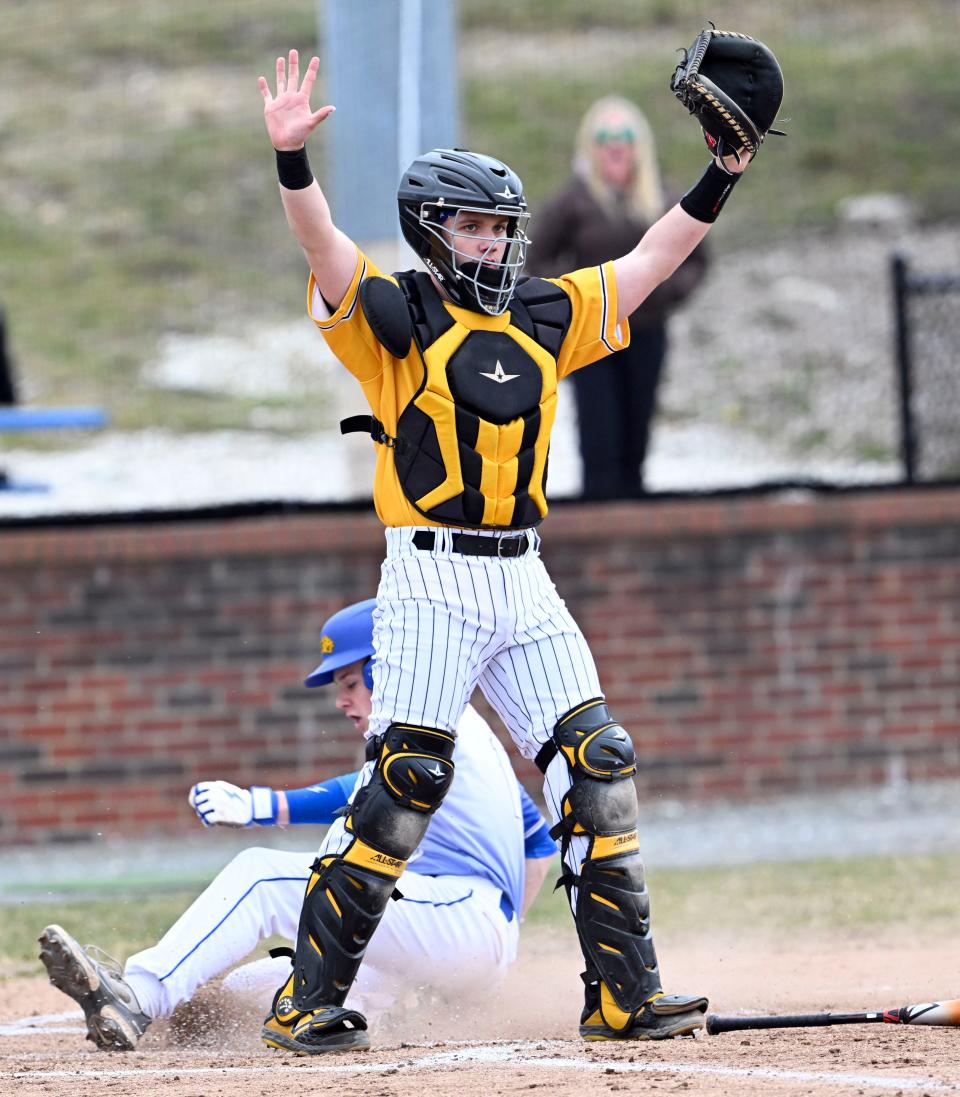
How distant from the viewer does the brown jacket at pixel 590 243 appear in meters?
9.62

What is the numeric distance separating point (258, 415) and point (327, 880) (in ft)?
33.0

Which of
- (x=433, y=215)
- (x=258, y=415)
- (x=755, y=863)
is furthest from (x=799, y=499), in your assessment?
(x=258, y=415)

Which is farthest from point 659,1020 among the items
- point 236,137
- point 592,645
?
point 236,137

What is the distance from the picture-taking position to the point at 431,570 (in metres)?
4.77

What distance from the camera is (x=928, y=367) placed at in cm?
1022

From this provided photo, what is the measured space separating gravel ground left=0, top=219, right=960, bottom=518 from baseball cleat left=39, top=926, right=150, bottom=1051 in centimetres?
595

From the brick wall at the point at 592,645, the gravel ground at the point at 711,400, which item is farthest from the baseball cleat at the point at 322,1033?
the gravel ground at the point at 711,400

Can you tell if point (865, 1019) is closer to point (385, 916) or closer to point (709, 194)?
point (385, 916)

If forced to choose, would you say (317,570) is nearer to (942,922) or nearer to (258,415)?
(942,922)

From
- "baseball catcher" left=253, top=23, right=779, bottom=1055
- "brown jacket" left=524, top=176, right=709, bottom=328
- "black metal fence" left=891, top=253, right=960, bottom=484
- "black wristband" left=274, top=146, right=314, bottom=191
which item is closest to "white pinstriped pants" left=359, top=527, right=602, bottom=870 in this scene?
"baseball catcher" left=253, top=23, right=779, bottom=1055

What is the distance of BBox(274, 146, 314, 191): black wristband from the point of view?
4.66m

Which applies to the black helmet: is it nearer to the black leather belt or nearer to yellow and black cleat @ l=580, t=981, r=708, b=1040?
the black leather belt

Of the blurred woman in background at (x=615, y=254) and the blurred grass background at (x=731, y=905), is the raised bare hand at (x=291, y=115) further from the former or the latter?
the blurred woman in background at (x=615, y=254)

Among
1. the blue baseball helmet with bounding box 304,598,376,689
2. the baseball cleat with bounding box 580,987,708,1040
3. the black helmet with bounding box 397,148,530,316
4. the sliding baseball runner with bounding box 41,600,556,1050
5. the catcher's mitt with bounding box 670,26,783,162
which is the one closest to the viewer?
the baseball cleat with bounding box 580,987,708,1040
